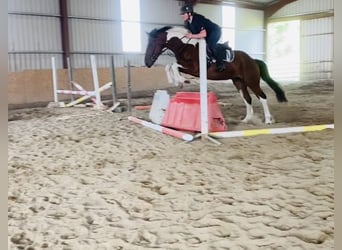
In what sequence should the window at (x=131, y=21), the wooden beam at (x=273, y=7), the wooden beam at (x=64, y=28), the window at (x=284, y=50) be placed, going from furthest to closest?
the wooden beam at (x=273, y=7), the window at (x=284, y=50), the wooden beam at (x=64, y=28), the window at (x=131, y=21)

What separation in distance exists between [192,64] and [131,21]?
1.90 metres

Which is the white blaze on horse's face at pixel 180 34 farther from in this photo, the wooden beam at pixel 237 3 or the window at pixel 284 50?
the window at pixel 284 50

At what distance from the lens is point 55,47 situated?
5.01 meters

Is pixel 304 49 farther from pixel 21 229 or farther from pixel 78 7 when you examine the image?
pixel 21 229

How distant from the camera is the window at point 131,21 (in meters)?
4.07

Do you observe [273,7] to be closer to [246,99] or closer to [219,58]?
[246,99]

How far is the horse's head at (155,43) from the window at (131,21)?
4.39 ft

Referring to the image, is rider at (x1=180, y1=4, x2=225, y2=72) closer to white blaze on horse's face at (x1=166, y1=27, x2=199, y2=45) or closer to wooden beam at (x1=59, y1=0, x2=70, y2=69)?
white blaze on horse's face at (x1=166, y1=27, x2=199, y2=45)

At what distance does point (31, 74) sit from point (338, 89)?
15.4 ft

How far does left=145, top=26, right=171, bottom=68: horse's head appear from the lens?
262 cm

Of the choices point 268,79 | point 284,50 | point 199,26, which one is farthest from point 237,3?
point 199,26

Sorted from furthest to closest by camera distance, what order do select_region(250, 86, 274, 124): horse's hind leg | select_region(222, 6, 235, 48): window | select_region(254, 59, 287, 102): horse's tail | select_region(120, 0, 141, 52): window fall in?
1. select_region(222, 6, 235, 48): window
2. select_region(120, 0, 141, 52): window
3. select_region(254, 59, 287, 102): horse's tail
4. select_region(250, 86, 274, 124): horse's hind leg


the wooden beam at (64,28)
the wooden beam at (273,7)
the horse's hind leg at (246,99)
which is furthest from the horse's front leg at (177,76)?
the wooden beam at (273,7)

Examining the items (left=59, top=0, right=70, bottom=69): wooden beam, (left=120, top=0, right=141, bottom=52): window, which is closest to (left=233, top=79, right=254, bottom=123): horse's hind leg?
(left=120, top=0, right=141, bottom=52): window
